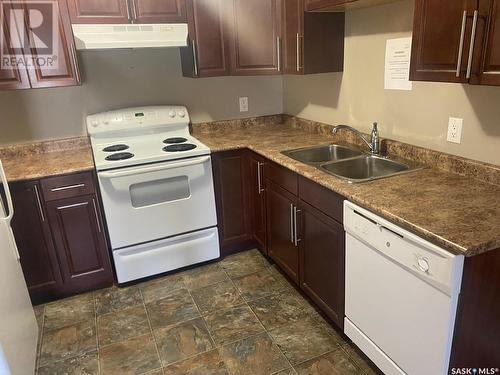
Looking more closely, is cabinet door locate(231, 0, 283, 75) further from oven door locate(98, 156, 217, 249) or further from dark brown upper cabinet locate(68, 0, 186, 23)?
oven door locate(98, 156, 217, 249)

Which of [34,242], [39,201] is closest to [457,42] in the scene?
[39,201]

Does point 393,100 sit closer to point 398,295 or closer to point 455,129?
point 455,129

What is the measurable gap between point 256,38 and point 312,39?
16.9 inches

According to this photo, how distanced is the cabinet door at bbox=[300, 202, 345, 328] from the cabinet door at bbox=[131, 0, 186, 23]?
148 cm

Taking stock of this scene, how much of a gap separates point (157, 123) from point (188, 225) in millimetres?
816

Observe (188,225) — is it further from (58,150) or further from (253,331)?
(58,150)

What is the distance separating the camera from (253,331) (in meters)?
2.09

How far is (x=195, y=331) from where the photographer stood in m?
2.12

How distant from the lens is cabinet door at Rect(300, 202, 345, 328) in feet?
6.03

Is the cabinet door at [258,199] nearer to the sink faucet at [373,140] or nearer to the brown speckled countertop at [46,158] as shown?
the sink faucet at [373,140]

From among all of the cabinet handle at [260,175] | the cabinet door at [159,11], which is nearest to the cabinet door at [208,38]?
the cabinet door at [159,11]

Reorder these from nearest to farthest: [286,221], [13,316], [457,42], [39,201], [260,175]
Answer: [457,42], [13,316], [39,201], [286,221], [260,175]

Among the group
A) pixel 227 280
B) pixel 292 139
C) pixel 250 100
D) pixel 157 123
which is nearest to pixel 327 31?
pixel 292 139

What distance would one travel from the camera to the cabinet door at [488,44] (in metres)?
1.24
